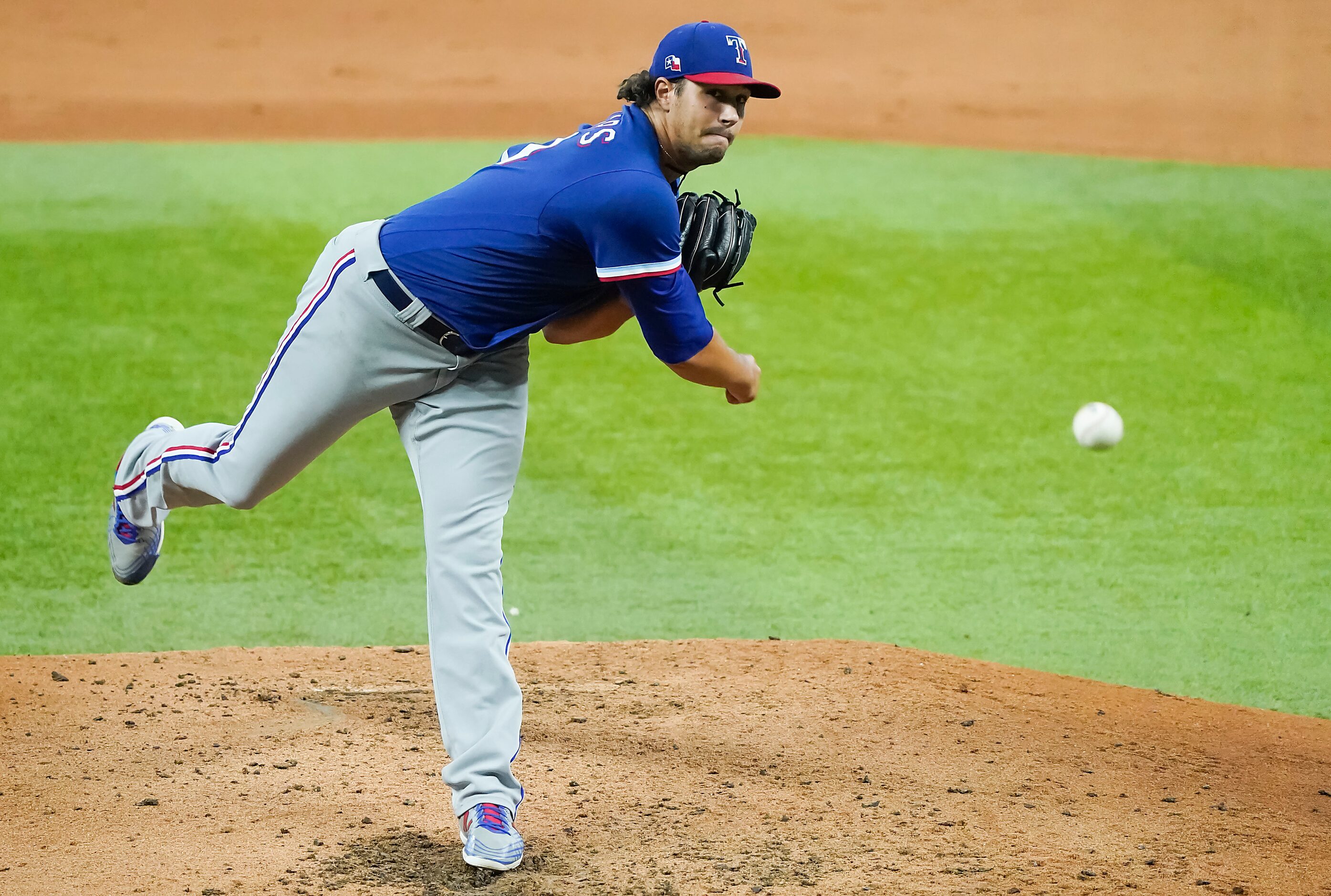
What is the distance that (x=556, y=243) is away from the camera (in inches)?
122

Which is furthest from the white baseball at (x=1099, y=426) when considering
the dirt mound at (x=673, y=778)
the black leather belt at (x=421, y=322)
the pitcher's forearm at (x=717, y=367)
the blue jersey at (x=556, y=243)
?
the black leather belt at (x=421, y=322)

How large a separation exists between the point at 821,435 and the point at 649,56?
10.3 meters

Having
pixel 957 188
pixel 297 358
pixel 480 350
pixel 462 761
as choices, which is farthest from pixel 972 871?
pixel 957 188

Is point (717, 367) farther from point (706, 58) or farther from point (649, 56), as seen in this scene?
point (649, 56)

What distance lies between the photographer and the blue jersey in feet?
9.84

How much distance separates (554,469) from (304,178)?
196 inches

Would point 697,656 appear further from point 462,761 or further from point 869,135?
point 869,135

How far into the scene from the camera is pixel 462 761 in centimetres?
319

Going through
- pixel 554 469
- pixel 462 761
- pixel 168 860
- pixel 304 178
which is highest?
pixel 304 178

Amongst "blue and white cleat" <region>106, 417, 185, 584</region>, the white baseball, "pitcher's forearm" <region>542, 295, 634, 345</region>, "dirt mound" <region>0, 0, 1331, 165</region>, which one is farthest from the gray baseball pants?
"dirt mound" <region>0, 0, 1331, 165</region>

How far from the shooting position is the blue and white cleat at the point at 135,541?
12.7 ft

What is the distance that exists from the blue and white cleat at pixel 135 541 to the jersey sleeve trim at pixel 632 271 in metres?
1.45

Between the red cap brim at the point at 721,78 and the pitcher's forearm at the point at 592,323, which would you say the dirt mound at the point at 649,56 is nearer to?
the pitcher's forearm at the point at 592,323

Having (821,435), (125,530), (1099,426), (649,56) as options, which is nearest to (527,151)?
(125,530)
